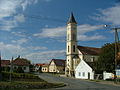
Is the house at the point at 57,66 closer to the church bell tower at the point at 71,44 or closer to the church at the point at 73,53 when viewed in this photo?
the church at the point at 73,53

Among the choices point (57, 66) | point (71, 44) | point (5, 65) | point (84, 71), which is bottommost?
point (84, 71)

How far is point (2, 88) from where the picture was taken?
22.5 metres

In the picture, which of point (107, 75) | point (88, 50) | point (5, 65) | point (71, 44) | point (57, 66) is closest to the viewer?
point (107, 75)

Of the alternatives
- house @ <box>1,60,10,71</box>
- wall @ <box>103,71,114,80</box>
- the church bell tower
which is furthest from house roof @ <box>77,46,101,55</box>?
wall @ <box>103,71,114,80</box>

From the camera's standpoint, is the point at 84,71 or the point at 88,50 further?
the point at 88,50

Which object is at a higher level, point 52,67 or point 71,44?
point 71,44

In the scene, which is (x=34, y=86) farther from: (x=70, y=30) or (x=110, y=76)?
(x=70, y=30)

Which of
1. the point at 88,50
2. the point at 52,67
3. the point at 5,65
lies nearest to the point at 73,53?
the point at 88,50

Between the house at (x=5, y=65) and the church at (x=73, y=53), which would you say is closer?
the house at (x=5, y=65)

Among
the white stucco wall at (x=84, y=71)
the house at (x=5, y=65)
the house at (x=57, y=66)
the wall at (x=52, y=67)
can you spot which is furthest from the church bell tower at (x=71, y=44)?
the wall at (x=52, y=67)

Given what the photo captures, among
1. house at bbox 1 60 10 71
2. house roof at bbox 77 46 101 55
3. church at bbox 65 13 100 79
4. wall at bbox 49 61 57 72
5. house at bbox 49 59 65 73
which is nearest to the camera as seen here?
house at bbox 1 60 10 71

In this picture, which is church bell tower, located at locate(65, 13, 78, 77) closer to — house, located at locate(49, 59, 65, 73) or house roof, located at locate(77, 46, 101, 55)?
house roof, located at locate(77, 46, 101, 55)

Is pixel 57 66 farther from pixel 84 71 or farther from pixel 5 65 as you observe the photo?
pixel 84 71

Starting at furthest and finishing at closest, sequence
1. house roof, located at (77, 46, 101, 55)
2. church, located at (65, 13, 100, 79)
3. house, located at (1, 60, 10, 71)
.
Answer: house roof, located at (77, 46, 101, 55), church, located at (65, 13, 100, 79), house, located at (1, 60, 10, 71)
